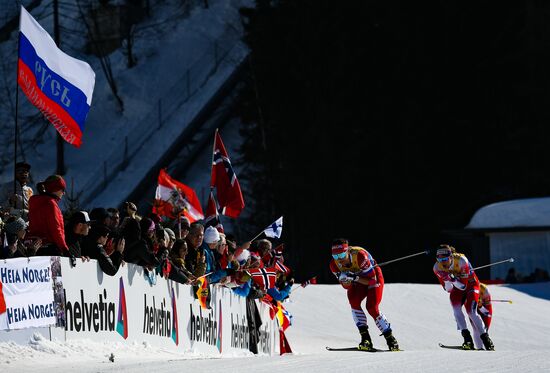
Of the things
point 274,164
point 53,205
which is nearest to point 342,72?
point 274,164

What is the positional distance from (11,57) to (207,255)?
4459 centimetres

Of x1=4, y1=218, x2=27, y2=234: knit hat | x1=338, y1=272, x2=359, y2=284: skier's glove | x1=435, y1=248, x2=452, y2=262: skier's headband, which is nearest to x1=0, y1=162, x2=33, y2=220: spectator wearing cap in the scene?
x1=4, y1=218, x2=27, y2=234: knit hat

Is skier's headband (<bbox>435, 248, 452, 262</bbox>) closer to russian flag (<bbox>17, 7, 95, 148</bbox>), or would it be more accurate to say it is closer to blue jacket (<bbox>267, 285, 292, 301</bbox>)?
blue jacket (<bbox>267, 285, 292, 301</bbox>)

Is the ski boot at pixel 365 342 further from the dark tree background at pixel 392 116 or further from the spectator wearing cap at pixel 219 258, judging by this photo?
the dark tree background at pixel 392 116

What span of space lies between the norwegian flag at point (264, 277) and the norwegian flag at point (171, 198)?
5.17 feet

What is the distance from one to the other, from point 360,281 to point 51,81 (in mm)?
5729

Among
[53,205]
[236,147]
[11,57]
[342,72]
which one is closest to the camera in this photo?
[53,205]

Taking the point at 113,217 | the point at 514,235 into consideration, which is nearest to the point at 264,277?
the point at 113,217

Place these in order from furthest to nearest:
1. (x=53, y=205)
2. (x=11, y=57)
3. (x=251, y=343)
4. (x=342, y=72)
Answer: (x=11, y=57) → (x=342, y=72) → (x=251, y=343) → (x=53, y=205)

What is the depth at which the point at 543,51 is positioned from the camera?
46531 millimetres

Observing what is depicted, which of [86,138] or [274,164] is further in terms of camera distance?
[86,138]

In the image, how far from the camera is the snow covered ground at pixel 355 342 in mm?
10836

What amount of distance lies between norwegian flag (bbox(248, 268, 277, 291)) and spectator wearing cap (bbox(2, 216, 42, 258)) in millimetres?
6375

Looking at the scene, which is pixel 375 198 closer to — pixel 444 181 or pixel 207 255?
pixel 444 181
